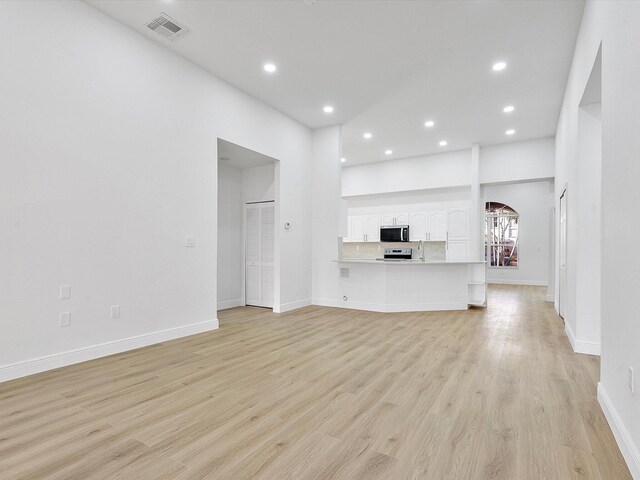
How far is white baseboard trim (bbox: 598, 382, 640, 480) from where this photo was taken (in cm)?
170

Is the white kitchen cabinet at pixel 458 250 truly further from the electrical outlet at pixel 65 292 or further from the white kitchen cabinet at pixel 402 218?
the electrical outlet at pixel 65 292

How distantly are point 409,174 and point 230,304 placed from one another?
5966mm

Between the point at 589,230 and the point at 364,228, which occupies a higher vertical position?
the point at 364,228

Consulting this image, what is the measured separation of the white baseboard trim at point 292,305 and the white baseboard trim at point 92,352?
1611 millimetres

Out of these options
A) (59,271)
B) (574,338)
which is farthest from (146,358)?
(574,338)

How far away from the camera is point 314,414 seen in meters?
2.37

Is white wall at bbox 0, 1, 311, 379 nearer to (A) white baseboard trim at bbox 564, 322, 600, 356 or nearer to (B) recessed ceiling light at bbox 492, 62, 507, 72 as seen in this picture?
(B) recessed ceiling light at bbox 492, 62, 507, 72

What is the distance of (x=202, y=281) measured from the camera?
15.4 feet

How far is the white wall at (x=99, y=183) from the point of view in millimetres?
3018

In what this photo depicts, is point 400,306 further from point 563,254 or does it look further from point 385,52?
point 385,52

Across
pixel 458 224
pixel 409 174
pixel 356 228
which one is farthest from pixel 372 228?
pixel 458 224

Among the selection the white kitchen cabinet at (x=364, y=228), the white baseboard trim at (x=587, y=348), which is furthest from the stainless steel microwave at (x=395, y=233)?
the white baseboard trim at (x=587, y=348)

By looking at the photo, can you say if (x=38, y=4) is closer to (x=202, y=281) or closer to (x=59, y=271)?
(x=59, y=271)

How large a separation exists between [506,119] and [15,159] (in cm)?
755
